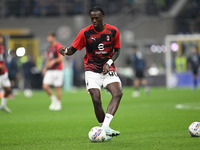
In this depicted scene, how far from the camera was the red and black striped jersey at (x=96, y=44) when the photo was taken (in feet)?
32.1

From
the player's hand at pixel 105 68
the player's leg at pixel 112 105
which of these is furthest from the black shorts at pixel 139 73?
the player's hand at pixel 105 68

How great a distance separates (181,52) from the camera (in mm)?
37781

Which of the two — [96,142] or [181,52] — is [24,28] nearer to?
[181,52]

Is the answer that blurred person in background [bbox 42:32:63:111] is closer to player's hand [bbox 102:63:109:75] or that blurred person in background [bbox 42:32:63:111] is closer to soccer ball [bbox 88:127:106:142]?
player's hand [bbox 102:63:109:75]

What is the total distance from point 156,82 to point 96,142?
30030mm

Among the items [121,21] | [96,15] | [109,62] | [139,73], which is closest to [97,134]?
[109,62]

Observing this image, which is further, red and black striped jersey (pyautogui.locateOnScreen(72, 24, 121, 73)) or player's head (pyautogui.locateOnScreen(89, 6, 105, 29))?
red and black striped jersey (pyautogui.locateOnScreen(72, 24, 121, 73))

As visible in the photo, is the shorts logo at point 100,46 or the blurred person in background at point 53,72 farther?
the blurred person in background at point 53,72

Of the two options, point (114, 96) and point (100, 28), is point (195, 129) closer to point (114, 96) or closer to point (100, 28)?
point (114, 96)

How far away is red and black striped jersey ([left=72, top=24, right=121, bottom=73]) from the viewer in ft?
32.1

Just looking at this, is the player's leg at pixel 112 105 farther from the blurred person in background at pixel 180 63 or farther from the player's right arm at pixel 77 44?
the blurred person in background at pixel 180 63

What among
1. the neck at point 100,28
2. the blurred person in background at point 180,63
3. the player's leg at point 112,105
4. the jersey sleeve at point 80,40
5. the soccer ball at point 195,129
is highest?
the neck at point 100,28

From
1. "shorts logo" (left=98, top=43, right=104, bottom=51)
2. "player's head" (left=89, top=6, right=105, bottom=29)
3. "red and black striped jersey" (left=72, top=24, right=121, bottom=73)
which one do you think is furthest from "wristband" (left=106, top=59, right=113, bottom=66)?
"player's head" (left=89, top=6, right=105, bottom=29)

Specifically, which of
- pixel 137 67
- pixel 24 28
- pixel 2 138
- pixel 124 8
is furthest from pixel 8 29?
pixel 2 138
